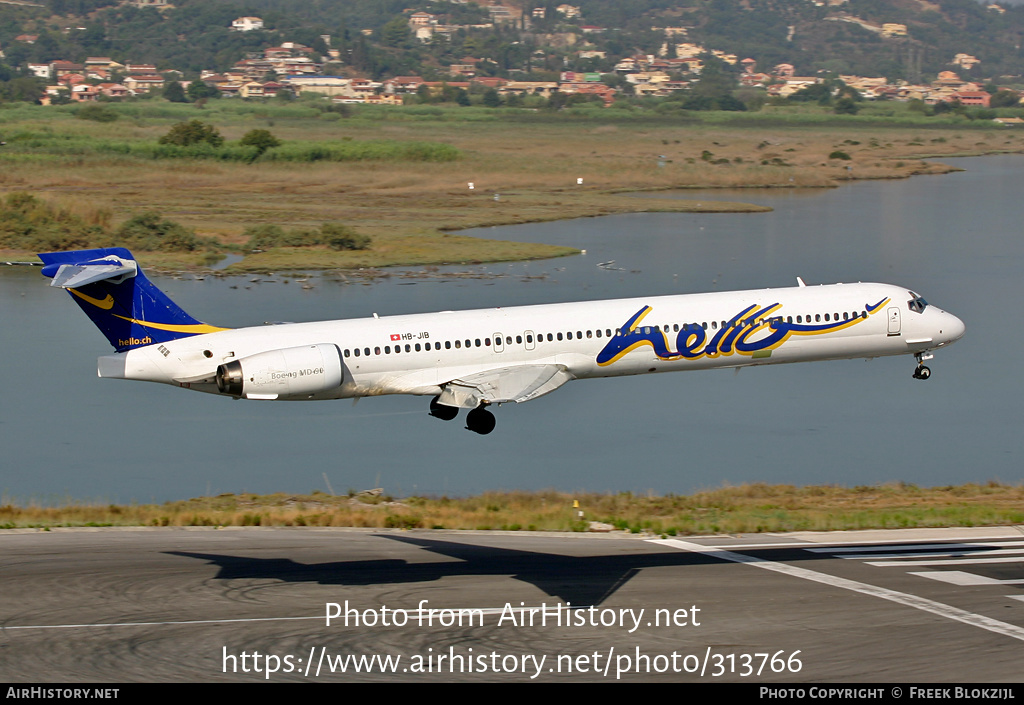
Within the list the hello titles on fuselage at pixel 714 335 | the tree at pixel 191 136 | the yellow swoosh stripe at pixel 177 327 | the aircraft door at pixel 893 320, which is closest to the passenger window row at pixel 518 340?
the hello titles on fuselage at pixel 714 335

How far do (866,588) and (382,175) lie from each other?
101 metres

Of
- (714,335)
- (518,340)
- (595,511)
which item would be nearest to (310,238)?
(518,340)

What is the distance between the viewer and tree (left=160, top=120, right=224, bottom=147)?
12719 centimetres

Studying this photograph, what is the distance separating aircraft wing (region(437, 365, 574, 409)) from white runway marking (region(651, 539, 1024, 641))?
975cm

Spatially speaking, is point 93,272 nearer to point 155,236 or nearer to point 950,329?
point 950,329

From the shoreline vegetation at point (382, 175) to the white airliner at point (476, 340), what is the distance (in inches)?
1511

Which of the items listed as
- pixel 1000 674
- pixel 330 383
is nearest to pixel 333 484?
pixel 330 383

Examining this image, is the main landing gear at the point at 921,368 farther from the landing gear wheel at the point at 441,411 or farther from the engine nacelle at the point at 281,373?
the engine nacelle at the point at 281,373

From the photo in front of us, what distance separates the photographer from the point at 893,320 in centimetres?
4288

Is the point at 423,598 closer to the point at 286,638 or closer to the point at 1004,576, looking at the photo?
the point at 286,638

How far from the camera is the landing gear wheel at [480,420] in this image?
40.0 meters

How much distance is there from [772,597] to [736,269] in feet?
177

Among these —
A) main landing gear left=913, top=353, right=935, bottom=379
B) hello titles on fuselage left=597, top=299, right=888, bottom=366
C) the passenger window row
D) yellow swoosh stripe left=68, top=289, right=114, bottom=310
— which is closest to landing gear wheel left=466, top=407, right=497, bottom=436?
the passenger window row

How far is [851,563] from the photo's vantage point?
26250 mm
